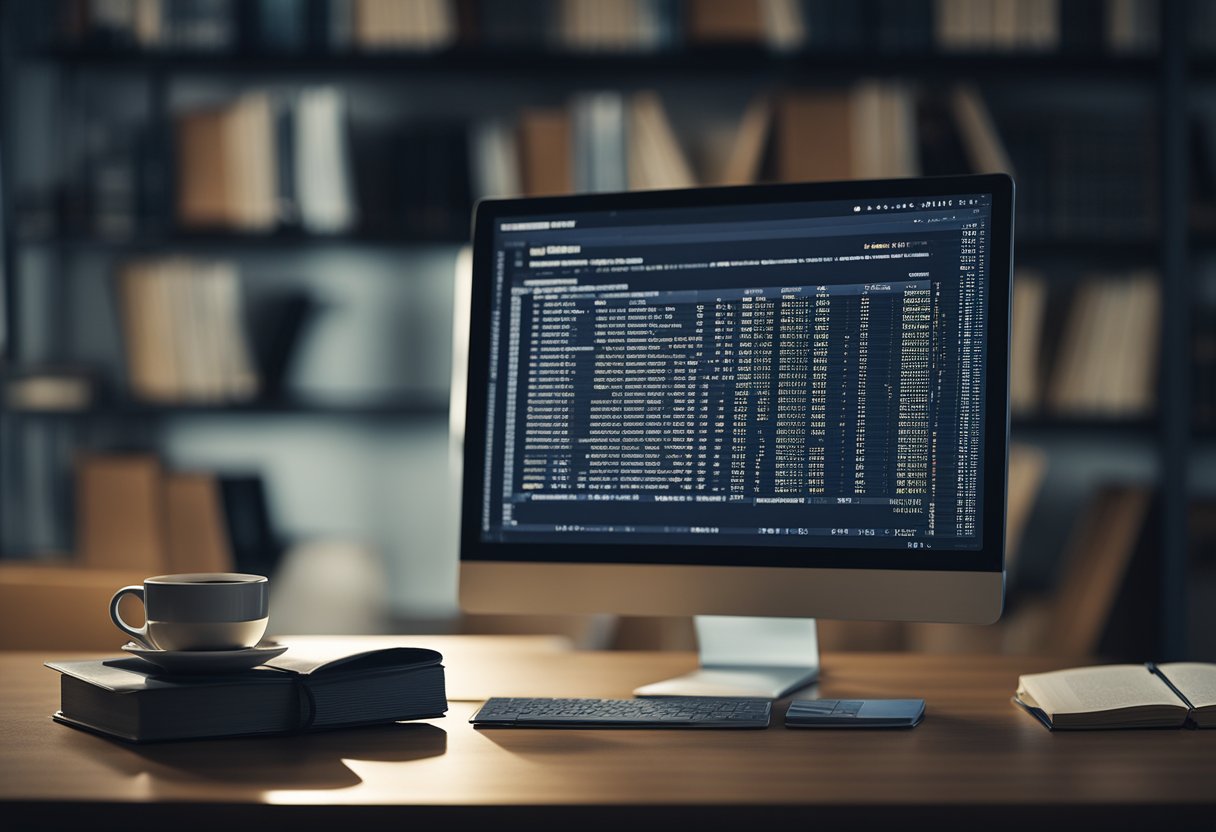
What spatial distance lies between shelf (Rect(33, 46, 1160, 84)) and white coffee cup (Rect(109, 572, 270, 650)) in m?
1.89

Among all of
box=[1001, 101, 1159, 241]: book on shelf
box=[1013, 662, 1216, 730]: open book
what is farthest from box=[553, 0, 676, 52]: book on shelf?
box=[1013, 662, 1216, 730]: open book

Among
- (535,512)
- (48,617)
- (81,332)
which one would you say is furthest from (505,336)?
(81,332)

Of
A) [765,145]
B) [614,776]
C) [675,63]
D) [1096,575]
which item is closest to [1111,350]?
[1096,575]

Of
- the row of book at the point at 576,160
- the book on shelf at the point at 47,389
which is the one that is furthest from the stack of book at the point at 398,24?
the book on shelf at the point at 47,389

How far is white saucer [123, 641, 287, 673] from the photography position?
906 mm

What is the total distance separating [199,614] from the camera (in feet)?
3.05

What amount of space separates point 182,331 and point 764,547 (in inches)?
73.8

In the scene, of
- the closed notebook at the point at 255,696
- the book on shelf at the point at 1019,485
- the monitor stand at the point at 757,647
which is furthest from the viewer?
the book on shelf at the point at 1019,485

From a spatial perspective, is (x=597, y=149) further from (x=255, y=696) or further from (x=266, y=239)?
(x=255, y=696)

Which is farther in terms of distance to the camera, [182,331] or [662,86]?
[662,86]

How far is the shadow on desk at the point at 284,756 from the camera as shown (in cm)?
78

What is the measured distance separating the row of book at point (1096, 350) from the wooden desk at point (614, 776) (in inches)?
63.3

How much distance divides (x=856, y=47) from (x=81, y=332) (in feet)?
6.30

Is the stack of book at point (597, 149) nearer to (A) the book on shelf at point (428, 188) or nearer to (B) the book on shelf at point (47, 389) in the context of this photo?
(A) the book on shelf at point (428, 188)
